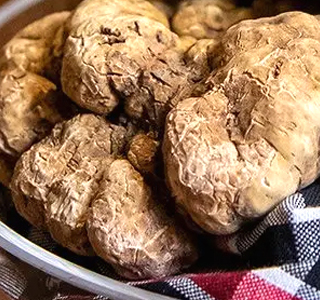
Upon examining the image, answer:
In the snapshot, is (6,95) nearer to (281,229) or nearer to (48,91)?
(48,91)

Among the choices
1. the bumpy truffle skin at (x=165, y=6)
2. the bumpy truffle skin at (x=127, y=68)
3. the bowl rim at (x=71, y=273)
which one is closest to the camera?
the bowl rim at (x=71, y=273)

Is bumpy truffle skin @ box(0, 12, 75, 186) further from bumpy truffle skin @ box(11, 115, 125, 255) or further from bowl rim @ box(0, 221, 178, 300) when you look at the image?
bowl rim @ box(0, 221, 178, 300)

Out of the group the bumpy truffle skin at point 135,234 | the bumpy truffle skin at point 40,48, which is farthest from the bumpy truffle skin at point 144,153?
the bumpy truffle skin at point 40,48

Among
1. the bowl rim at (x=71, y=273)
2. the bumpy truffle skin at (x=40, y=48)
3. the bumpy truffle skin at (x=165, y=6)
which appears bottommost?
the bumpy truffle skin at (x=165, y=6)

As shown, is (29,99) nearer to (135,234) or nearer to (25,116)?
(25,116)

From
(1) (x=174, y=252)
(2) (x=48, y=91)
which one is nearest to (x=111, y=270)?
(1) (x=174, y=252)

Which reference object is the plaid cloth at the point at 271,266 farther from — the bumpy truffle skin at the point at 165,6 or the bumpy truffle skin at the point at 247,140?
the bumpy truffle skin at the point at 165,6
